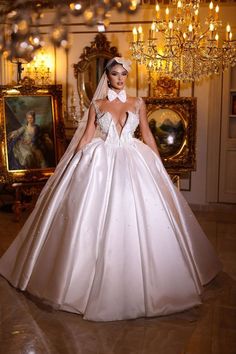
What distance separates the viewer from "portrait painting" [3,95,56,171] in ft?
17.1

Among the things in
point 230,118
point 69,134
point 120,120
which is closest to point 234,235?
point 230,118

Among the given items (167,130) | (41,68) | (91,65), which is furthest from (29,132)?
(167,130)

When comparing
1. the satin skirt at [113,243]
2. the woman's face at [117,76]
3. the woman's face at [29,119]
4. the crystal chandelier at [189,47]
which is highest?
the crystal chandelier at [189,47]

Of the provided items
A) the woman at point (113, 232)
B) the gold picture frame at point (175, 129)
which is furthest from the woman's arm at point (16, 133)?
the woman at point (113, 232)

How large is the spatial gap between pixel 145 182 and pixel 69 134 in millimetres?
3330

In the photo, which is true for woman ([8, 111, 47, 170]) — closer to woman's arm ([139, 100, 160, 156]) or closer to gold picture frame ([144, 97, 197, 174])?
gold picture frame ([144, 97, 197, 174])

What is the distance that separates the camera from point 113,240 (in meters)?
2.82

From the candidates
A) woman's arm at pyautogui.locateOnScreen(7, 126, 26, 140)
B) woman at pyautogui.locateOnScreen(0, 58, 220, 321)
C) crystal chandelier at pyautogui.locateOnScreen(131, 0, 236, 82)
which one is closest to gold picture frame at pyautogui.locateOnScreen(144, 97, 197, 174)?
crystal chandelier at pyautogui.locateOnScreen(131, 0, 236, 82)

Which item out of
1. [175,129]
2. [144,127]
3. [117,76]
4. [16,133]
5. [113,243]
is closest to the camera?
[113,243]

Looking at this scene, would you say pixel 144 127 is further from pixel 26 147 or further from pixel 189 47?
pixel 26 147

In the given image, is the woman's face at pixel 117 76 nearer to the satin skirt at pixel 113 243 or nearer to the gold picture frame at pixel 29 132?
the satin skirt at pixel 113 243

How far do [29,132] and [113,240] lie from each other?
284 cm

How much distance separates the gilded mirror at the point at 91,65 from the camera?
19.2 ft

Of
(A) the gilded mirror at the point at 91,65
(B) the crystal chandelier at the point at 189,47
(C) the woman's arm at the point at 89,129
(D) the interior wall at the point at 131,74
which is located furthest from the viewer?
(A) the gilded mirror at the point at 91,65
